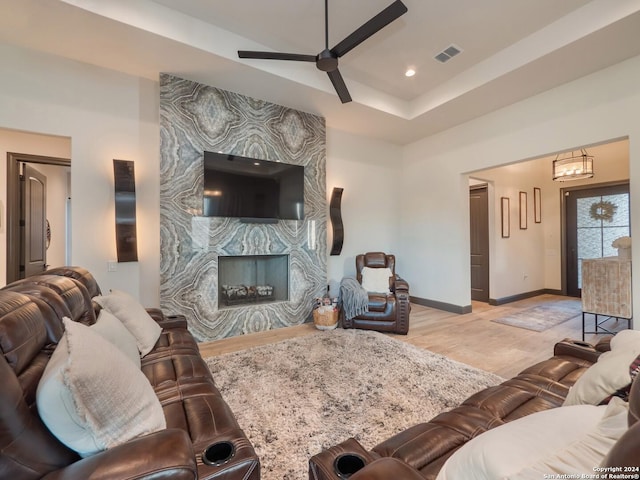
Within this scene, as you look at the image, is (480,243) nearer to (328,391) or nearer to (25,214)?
(328,391)

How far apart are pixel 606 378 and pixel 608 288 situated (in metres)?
3.03

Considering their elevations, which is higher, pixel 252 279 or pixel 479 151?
pixel 479 151

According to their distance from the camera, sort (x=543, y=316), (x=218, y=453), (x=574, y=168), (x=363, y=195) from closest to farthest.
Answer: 1. (x=218, y=453)
2. (x=543, y=316)
3. (x=574, y=168)
4. (x=363, y=195)

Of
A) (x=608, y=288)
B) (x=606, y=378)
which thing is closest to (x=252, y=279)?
(x=606, y=378)

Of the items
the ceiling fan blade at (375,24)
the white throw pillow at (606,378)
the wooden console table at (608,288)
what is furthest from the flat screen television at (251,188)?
the wooden console table at (608,288)

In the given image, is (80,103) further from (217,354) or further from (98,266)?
(217,354)

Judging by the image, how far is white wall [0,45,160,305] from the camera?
2.88 meters

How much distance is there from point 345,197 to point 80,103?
3.65m

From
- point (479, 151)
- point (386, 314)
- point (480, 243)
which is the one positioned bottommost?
point (386, 314)

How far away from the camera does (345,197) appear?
5055 mm

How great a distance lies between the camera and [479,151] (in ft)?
14.7

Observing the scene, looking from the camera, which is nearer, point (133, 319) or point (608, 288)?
point (133, 319)

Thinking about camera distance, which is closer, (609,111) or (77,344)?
(77,344)

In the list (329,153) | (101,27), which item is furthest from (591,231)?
(101,27)
